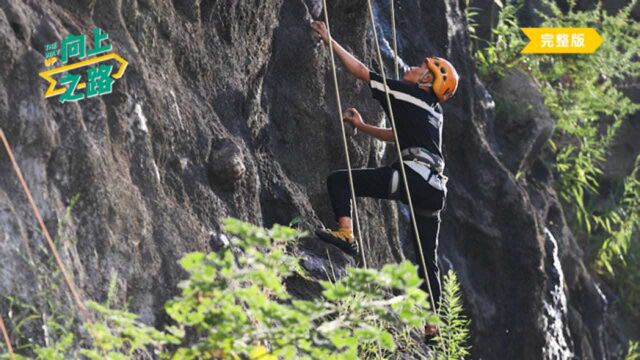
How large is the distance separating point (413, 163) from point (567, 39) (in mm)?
6610

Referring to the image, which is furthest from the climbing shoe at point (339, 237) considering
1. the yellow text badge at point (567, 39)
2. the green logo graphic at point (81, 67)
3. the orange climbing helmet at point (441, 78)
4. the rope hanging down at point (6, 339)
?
the yellow text badge at point (567, 39)

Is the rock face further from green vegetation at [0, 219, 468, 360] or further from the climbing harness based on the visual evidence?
green vegetation at [0, 219, 468, 360]

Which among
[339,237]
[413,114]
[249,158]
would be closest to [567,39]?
[413,114]

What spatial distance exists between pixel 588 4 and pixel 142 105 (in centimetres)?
1084

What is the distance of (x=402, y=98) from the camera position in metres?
7.96

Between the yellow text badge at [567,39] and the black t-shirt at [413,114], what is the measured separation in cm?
588

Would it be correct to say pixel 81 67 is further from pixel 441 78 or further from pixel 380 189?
pixel 441 78

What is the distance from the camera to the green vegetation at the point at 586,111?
1332cm

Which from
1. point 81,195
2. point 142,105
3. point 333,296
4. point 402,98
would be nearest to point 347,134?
point 402,98

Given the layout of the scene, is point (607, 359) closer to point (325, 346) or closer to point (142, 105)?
point (142, 105)

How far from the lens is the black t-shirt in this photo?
7961 mm

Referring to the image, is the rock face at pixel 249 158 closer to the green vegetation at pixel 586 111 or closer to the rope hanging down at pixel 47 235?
the rope hanging down at pixel 47 235

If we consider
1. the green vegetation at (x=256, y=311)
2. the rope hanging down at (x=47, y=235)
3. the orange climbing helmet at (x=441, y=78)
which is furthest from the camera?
the orange climbing helmet at (x=441, y=78)

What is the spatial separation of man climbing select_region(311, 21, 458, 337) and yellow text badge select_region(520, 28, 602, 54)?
19.0 ft
